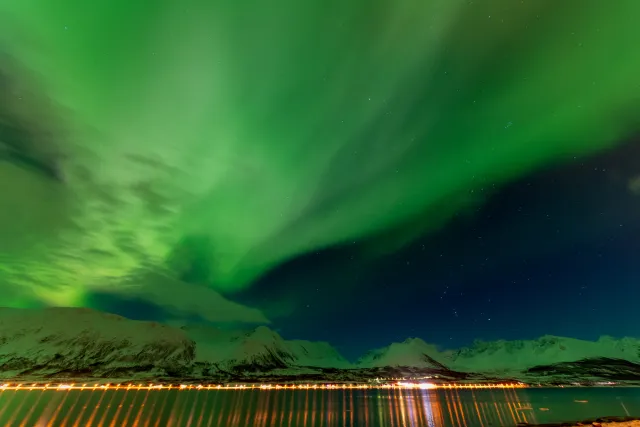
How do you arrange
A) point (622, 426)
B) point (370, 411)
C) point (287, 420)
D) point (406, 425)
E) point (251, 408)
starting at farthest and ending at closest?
1. point (251, 408)
2. point (370, 411)
3. point (287, 420)
4. point (406, 425)
5. point (622, 426)

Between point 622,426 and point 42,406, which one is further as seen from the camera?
point 42,406

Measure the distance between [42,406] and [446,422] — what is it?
19998 centimetres

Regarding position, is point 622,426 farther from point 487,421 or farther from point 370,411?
point 370,411

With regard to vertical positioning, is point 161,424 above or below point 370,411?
below

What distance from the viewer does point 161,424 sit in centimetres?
12388

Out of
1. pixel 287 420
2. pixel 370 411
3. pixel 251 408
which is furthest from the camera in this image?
pixel 251 408

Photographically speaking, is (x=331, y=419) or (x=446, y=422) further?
(x=331, y=419)

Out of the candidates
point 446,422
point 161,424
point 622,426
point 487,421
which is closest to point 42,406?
point 161,424

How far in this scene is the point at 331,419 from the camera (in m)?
140

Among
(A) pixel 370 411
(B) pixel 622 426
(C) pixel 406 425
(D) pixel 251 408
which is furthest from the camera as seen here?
(D) pixel 251 408

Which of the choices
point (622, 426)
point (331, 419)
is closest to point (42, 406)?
point (331, 419)

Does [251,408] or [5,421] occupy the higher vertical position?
[251,408]

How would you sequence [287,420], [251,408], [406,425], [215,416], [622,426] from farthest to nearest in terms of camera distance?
1. [251,408]
2. [215,416]
3. [287,420]
4. [406,425]
5. [622,426]

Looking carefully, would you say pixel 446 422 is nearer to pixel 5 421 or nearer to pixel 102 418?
pixel 102 418
